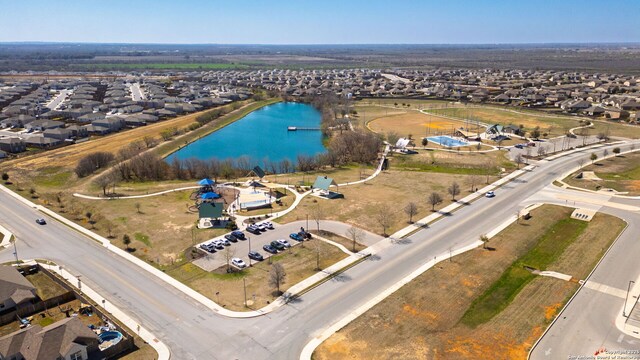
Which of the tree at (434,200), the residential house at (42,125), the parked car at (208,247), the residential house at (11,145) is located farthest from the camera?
the residential house at (42,125)

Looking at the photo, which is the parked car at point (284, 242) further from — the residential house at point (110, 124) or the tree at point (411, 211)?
the residential house at point (110, 124)

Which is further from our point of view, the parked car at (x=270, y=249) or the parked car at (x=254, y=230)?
the parked car at (x=254, y=230)

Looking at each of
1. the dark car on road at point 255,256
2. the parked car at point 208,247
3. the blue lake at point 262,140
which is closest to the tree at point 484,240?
the dark car on road at point 255,256

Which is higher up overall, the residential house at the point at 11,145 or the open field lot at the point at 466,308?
the residential house at the point at 11,145

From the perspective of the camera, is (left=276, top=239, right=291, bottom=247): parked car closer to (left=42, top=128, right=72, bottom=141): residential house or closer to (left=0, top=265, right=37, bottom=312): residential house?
(left=0, top=265, right=37, bottom=312): residential house

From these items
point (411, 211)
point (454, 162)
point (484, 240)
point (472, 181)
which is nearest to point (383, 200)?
point (411, 211)

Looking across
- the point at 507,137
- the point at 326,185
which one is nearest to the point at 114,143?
the point at 326,185

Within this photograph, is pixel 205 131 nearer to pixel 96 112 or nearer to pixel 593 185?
pixel 96 112

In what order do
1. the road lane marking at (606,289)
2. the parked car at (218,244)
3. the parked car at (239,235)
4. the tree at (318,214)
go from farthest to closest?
the tree at (318,214) → the parked car at (239,235) → the parked car at (218,244) → the road lane marking at (606,289)
